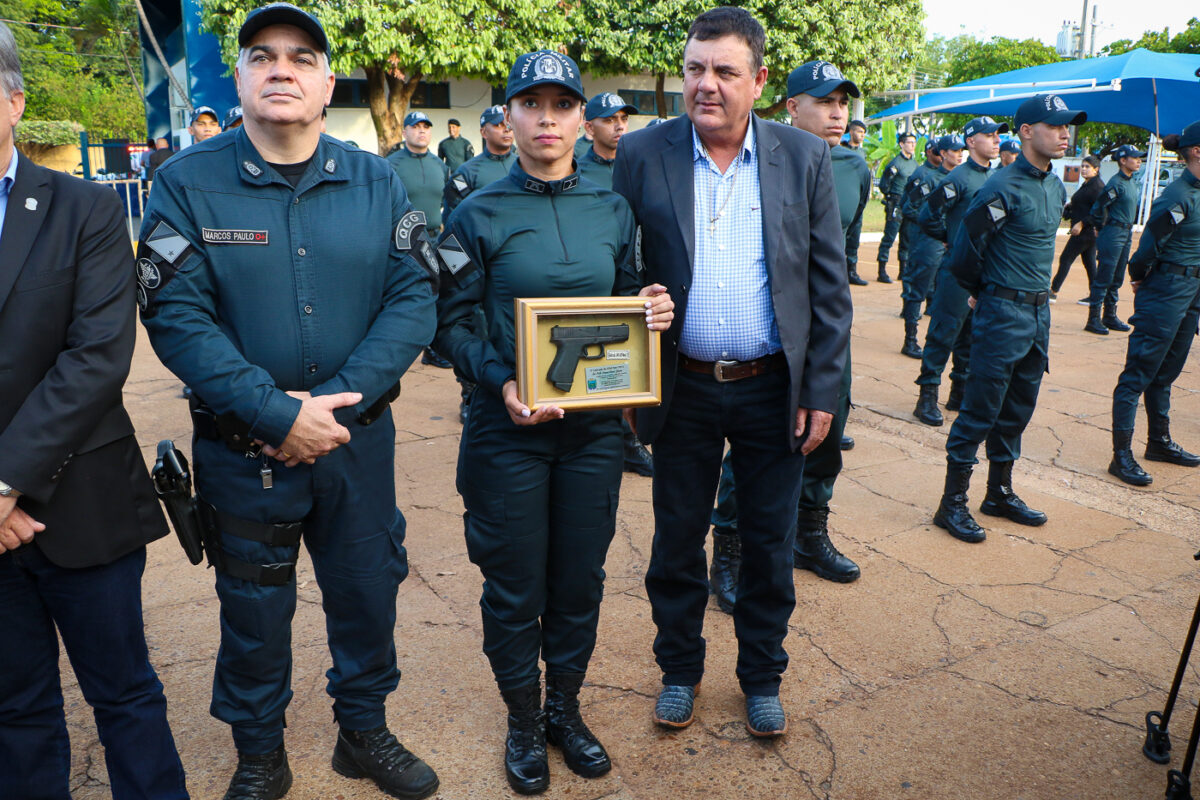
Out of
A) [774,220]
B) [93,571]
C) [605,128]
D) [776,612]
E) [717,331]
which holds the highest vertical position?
[605,128]

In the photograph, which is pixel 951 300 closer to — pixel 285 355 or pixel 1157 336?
pixel 1157 336

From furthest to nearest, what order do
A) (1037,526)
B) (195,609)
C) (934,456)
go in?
(934,456)
(1037,526)
(195,609)

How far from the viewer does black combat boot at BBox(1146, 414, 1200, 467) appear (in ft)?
19.5

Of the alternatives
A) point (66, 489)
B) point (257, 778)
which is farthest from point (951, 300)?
point (66, 489)

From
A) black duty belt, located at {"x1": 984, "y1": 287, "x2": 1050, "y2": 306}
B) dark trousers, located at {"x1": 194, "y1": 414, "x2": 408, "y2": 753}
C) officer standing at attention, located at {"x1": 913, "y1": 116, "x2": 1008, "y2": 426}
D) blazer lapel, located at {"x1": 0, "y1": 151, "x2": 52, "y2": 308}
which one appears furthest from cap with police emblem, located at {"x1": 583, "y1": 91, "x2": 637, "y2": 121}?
blazer lapel, located at {"x1": 0, "y1": 151, "x2": 52, "y2": 308}

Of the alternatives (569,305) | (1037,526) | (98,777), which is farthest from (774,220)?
(1037,526)

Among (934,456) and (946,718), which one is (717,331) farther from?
(934,456)

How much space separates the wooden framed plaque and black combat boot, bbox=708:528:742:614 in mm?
1593

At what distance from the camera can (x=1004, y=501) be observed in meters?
4.95

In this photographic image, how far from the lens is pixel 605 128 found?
625 centimetres

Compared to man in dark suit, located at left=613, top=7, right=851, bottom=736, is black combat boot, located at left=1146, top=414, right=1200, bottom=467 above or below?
below

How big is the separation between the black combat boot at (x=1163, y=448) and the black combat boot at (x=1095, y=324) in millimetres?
4799

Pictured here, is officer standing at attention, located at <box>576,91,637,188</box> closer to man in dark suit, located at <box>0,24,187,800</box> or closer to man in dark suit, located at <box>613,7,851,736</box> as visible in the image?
man in dark suit, located at <box>613,7,851,736</box>

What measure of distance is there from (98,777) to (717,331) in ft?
7.56
